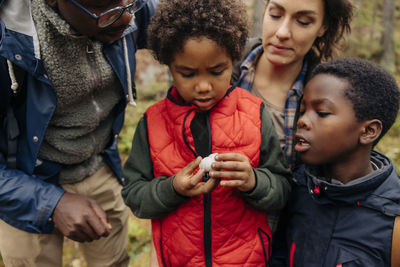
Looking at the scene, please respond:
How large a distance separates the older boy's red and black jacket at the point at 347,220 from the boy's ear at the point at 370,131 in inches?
7.6

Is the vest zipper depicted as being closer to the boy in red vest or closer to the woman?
the boy in red vest

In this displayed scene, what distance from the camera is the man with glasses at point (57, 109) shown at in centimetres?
194

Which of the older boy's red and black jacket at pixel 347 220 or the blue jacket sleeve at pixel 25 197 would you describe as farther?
the blue jacket sleeve at pixel 25 197

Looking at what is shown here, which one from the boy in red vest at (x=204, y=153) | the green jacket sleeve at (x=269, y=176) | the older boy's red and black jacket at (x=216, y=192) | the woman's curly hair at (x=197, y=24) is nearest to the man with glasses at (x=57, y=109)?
the woman's curly hair at (x=197, y=24)

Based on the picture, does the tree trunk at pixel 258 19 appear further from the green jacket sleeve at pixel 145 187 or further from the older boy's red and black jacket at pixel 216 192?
the green jacket sleeve at pixel 145 187

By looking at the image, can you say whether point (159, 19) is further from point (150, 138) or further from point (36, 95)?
point (36, 95)

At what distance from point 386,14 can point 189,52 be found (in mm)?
11931

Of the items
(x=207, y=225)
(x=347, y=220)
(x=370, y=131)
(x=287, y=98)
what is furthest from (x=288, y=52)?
(x=207, y=225)

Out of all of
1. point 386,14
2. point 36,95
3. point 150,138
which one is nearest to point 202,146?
point 150,138

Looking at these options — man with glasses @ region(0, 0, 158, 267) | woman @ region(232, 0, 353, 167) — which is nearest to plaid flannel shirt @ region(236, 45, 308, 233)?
woman @ region(232, 0, 353, 167)

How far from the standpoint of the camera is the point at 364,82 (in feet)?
6.49

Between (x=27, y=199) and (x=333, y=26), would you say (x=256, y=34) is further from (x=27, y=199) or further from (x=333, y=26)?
(x=27, y=199)

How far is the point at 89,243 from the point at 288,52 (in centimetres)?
239

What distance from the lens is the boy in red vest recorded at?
1.86 m
